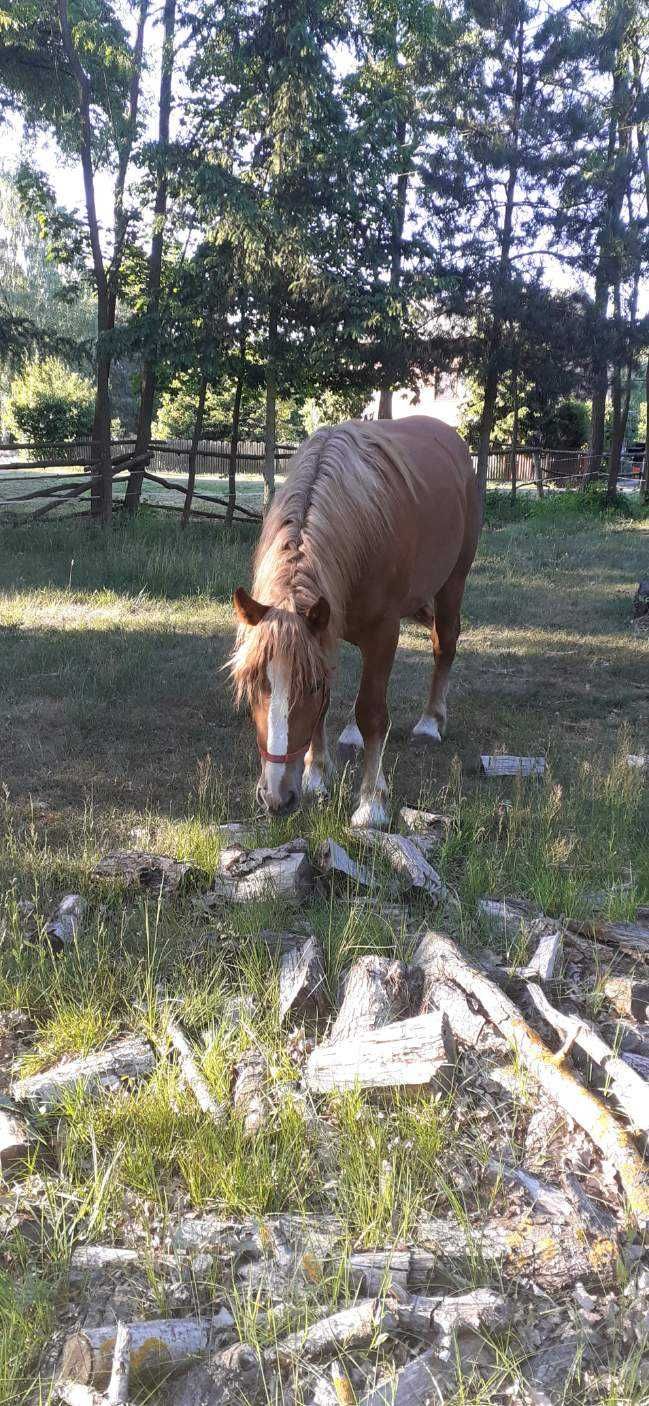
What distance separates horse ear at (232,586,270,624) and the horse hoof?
7.83 feet

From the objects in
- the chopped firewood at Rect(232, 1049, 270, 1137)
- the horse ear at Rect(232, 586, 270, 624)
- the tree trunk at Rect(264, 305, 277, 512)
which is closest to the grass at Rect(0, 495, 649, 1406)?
the chopped firewood at Rect(232, 1049, 270, 1137)

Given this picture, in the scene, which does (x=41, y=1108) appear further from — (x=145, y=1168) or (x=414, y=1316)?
(x=414, y=1316)

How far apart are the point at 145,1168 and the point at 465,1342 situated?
2.67 feet

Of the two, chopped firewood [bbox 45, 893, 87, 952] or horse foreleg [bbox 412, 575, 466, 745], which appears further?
horse foreleg [bbox 412, 575, 466, 745]

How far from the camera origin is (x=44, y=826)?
13.3ft

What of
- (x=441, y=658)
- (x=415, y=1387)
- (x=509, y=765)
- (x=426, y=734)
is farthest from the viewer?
(x=441, y=658)

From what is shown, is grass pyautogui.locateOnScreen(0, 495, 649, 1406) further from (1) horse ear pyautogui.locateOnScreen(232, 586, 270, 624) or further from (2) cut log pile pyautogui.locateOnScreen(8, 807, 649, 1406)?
(1) horse ear pyautogui.locateOnScreen(232, 586, 270, 624)

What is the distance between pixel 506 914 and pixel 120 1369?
1.95m

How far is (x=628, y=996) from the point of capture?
106 inches

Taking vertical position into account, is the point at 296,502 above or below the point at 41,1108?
above

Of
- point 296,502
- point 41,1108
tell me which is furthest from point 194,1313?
point 296,502

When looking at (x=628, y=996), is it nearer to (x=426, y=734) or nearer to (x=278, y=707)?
(x=278, y=707)

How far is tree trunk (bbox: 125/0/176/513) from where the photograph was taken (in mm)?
12906

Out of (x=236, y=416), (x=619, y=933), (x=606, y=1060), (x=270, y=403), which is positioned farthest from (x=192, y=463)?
(x=606, y=1060)
